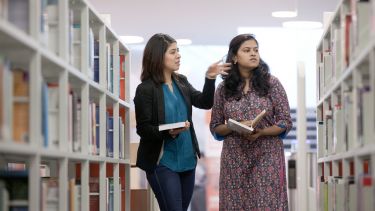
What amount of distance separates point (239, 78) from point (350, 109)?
1.24 metres

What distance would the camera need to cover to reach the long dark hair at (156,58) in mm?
4492

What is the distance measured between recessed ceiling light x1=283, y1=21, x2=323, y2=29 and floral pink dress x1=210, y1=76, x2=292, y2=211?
488cm

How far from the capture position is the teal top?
14.2 ft

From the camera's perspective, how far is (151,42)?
453 cm

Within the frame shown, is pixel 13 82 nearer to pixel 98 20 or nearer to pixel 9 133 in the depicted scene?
pixel 9 133

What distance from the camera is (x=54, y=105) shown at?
3.21m

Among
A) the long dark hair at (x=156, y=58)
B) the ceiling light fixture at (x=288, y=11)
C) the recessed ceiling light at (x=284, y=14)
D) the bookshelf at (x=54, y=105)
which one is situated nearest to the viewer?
the bookshelf at (x=54, y=105)

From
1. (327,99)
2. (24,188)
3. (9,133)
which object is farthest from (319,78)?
(9,133)

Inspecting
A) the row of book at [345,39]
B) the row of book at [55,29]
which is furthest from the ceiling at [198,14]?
the row of book at [55,29]

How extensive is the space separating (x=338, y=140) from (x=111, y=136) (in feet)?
5.28

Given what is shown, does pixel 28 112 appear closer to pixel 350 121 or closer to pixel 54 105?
pixel 54 105

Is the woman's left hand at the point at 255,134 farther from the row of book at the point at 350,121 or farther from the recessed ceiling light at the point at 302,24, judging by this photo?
the recessed ceiling light at the point at 302,24

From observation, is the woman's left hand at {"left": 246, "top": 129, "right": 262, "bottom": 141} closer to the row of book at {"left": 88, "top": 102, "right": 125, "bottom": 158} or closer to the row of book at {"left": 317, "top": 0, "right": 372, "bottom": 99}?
the row of book at {"left": 317, "top": 0, "right": 372, "bottom": 99}

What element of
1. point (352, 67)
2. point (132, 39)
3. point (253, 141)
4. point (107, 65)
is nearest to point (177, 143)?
point (253, 141)
